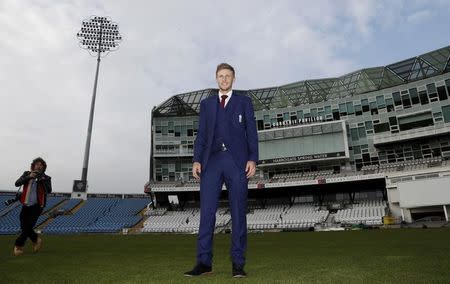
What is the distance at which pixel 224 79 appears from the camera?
5.48 m

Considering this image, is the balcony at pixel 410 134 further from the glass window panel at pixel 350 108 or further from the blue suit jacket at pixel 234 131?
the blue suit jacket at pixel 234 131

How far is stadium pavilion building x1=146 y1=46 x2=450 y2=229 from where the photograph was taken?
1692 inches

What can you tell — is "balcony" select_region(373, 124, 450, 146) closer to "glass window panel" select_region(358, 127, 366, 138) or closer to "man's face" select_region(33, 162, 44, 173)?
"glass window panel" select_region(358, 127, 366, 138)

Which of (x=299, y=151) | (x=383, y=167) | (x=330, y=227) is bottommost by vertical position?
(x=330, y=227)

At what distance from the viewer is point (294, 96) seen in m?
59.0

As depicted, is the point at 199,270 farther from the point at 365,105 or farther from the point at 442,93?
the point at 365,105

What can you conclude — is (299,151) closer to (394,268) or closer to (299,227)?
(299,227)

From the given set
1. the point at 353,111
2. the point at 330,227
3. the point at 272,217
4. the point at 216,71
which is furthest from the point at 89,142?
the point at 216,71

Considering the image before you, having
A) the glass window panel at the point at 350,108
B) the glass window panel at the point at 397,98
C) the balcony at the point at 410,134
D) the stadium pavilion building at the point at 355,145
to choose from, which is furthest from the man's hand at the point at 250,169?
the glass window panel at the point at 350,108

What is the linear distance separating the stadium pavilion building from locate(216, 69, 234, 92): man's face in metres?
A: 36.5

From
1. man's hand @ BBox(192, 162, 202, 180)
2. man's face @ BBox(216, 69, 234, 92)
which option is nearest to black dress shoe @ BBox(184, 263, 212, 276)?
man's hand @ BBox(192, 162, 202, 180)

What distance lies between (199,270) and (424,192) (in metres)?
41.1

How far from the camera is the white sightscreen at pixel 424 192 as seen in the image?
37844 millimetres

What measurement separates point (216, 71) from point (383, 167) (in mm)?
47201
